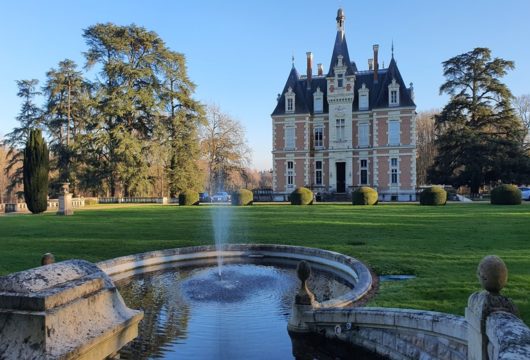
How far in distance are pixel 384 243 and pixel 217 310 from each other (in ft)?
20.7

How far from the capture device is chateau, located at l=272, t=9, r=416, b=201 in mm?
38719

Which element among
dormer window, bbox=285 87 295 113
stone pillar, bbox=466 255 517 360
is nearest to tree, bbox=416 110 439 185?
dormer window, bbox=285 87 295 113

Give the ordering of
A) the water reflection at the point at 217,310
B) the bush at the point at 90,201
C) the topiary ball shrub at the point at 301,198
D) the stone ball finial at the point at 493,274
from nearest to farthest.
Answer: the stone ball finial at the point at 493,274
the water reflection at the point at 217,310
the topiary ball shrub at the point at 301,198
the bush at the point at 90,201

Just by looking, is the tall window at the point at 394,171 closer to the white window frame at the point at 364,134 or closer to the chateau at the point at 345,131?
the chateau at the point at 345,131

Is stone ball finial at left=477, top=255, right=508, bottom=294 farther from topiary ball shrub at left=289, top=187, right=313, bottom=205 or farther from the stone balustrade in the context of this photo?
the stone balustrade

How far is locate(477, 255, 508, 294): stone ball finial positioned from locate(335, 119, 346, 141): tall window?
38.7 meters

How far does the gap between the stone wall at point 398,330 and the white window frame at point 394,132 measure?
1403 inches

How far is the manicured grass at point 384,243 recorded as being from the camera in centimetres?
646

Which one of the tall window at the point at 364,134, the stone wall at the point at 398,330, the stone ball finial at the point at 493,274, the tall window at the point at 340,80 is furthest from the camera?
the tall window at the point at 364,134

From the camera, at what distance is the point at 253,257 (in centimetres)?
1102

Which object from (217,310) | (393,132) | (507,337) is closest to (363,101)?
(393,132)

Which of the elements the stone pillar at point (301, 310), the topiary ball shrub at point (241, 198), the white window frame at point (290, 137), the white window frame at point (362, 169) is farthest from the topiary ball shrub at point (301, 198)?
the stone pillar at point (301, 310)

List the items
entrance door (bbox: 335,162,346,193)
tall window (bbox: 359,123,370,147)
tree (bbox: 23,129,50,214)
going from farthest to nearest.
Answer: entrance door (bbox: 335,162,346,193) < tall window (bbox: 359,123,370,147) < tree (bbox: 23,129,50,214)

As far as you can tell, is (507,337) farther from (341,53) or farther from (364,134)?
(341,53)
